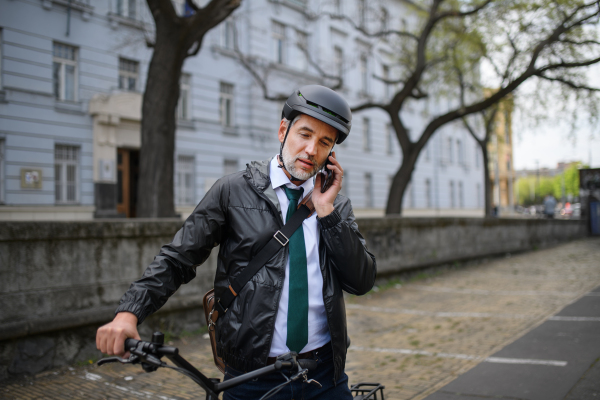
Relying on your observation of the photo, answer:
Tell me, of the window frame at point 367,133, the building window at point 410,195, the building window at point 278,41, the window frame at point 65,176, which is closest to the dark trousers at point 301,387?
the window frame at point 65,176

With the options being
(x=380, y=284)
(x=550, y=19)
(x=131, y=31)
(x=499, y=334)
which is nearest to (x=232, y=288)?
(x=499, y=334)

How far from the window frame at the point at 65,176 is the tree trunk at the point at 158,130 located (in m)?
9.78

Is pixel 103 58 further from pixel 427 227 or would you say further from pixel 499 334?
pixel 499 334

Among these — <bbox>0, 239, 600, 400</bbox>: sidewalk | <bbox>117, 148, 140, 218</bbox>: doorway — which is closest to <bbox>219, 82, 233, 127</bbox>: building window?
<bbox>117, 148, 140, 218</bbox>: doorway

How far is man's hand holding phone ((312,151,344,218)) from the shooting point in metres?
2.07

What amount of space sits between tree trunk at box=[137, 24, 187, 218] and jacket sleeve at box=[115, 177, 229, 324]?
7.51 meters

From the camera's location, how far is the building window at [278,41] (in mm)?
26000

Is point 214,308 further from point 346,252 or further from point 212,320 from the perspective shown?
point 346,252

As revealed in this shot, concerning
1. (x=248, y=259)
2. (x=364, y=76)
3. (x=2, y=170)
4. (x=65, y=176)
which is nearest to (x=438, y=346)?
(x=248, y=259)

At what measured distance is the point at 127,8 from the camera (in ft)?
63.7

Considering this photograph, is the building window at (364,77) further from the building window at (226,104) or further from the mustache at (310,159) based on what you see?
the mustache at (310,159)

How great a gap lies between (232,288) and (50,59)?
18040 millimetres

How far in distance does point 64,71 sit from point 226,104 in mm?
7716

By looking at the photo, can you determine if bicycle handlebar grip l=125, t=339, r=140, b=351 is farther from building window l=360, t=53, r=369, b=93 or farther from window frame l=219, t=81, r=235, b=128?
building window l=360, t=53, r=369, b=93
